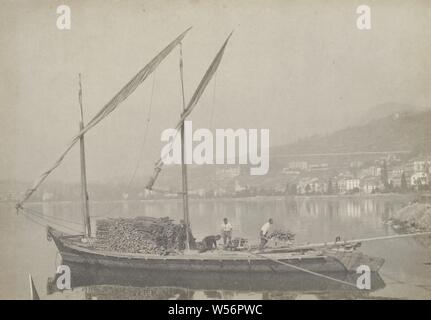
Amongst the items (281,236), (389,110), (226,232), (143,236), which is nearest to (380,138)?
(389,110)

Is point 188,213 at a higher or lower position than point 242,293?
higher

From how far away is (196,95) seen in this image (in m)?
5.93

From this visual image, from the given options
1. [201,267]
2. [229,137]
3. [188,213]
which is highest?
[229,137]

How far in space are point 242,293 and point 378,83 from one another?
2.42 metres

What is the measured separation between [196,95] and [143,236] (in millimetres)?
1477

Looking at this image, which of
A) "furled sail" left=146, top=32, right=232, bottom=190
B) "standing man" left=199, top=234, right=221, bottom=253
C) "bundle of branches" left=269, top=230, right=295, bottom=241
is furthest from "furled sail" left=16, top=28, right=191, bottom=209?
"bundle of branches" left=269, top=230, right=295, bottom=241

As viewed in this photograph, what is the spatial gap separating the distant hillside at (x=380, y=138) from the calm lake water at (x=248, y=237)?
514mm

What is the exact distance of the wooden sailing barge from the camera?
573cm

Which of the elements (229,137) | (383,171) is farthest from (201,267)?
(383,171)

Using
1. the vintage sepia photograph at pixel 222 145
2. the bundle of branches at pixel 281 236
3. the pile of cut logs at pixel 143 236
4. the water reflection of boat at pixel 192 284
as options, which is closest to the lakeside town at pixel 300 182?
the vintage sepia photograph at pixel 222 145

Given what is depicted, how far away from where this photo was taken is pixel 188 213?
19.4 ft

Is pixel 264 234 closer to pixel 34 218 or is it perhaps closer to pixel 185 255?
pixel 185 255

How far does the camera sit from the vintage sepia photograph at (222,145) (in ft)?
19.0
